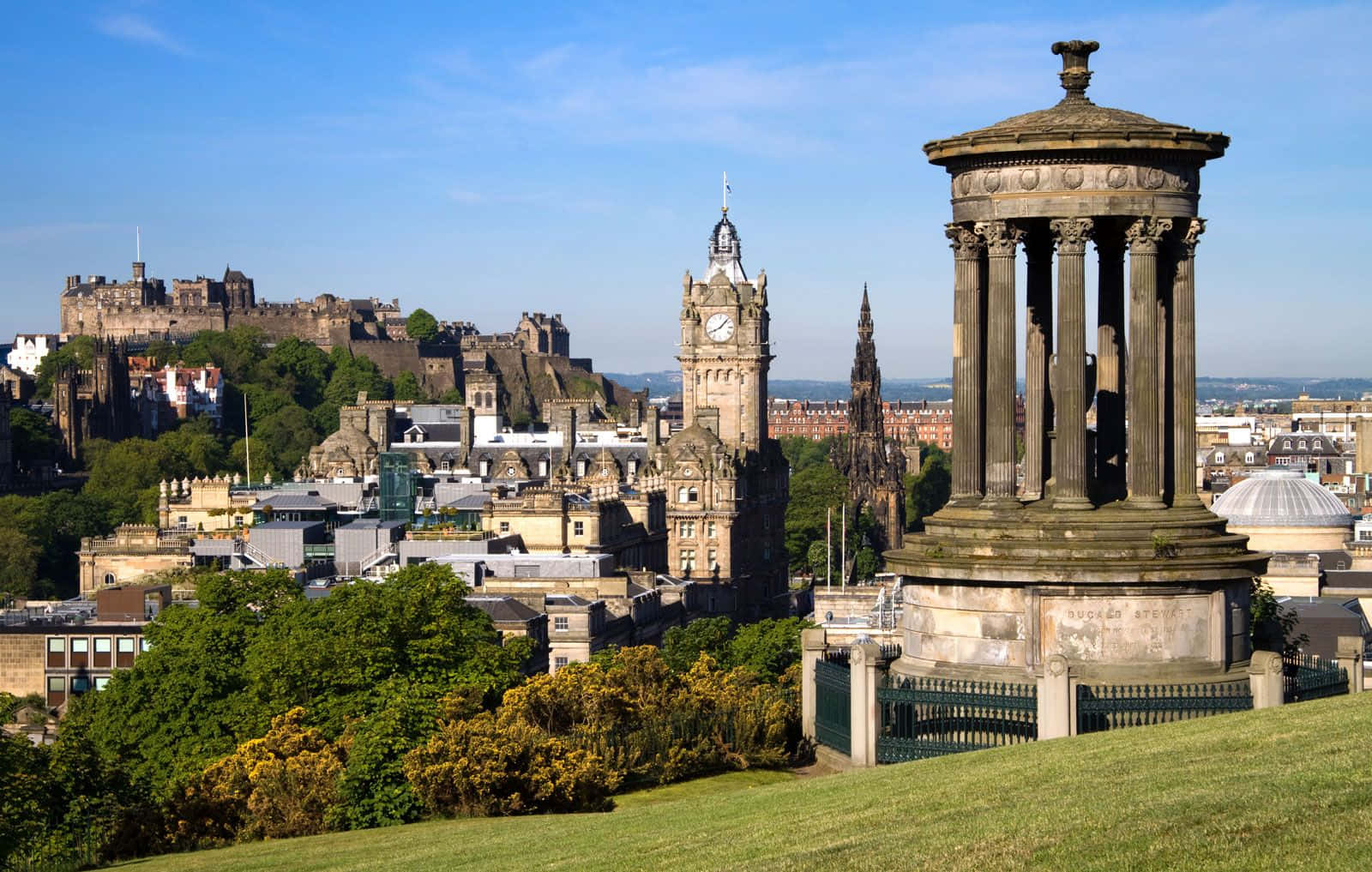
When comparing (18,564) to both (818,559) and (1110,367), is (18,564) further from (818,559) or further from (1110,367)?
(1110,367)

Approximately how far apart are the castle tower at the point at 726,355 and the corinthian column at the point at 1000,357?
14994cm

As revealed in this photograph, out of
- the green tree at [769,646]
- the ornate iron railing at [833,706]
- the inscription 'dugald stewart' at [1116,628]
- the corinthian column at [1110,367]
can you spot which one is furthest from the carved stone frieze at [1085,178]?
the green tree at [769,646]

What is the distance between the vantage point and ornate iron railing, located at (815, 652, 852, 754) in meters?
36.6

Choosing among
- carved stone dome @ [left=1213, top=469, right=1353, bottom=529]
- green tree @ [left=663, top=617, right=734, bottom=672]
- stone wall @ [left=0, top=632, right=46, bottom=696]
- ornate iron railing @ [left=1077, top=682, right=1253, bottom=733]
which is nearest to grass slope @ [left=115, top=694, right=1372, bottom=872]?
ornate iron railing @ [left=1077, top=682, right=1253, bottom=733]

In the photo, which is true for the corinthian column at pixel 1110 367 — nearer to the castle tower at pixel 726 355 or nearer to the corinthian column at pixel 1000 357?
the corinthian column at pixel 1000 357

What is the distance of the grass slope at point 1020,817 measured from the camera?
24.2 metres

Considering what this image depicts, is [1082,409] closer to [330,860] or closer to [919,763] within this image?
[919,763]

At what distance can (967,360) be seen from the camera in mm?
36375

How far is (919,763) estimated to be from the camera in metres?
33.6

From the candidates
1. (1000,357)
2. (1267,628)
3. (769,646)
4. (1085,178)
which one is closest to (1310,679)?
(1267,628)

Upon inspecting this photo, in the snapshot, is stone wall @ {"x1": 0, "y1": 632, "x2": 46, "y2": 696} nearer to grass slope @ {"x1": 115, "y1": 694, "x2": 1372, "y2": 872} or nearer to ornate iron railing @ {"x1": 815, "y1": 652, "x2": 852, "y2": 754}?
grass slope @ {"x1": 115, "y1": 694, "x2": 1372, "y2": 872}

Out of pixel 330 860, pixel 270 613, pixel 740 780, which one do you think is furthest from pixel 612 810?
pixel 270 613

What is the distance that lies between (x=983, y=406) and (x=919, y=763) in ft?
18.9

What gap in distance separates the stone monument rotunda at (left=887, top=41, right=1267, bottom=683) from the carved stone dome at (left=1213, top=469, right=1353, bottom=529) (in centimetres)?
6892
